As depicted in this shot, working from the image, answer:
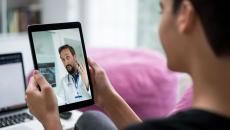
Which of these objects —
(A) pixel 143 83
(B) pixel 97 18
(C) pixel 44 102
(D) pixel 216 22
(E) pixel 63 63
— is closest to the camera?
(D) pixel 216 22

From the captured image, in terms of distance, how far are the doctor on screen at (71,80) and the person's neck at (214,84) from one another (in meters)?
0.40

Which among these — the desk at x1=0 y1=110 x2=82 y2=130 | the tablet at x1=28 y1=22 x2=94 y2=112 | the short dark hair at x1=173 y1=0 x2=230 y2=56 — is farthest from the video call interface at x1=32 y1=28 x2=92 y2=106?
the short dark hair at x1=173 y1=0 x2=230 y2=56

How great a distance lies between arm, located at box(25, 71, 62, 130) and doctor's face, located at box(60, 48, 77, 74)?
0.11 meters

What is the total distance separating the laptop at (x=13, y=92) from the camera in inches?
46.6

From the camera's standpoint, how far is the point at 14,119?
1.18 metres

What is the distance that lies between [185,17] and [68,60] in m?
0.43

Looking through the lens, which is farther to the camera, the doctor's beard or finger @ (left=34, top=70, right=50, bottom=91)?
the doctor's beard

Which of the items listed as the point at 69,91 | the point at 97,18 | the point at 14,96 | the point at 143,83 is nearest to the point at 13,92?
the point at 14,96

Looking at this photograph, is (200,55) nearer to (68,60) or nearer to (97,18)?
(68,60)

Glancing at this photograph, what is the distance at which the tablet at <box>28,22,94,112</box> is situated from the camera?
3.06 ft

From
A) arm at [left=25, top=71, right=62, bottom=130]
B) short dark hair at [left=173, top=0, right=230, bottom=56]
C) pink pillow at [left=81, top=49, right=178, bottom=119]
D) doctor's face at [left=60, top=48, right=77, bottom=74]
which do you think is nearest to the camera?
short dark hair at [left=173, top=0, right=230, bottom=56]

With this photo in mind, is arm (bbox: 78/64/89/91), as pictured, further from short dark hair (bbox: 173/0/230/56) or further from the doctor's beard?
short dark hair (bbox: 173/0/230/56)

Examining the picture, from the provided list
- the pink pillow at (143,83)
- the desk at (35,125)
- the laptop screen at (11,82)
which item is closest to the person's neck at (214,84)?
the desk at (35,125)

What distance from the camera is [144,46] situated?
9.54ft
